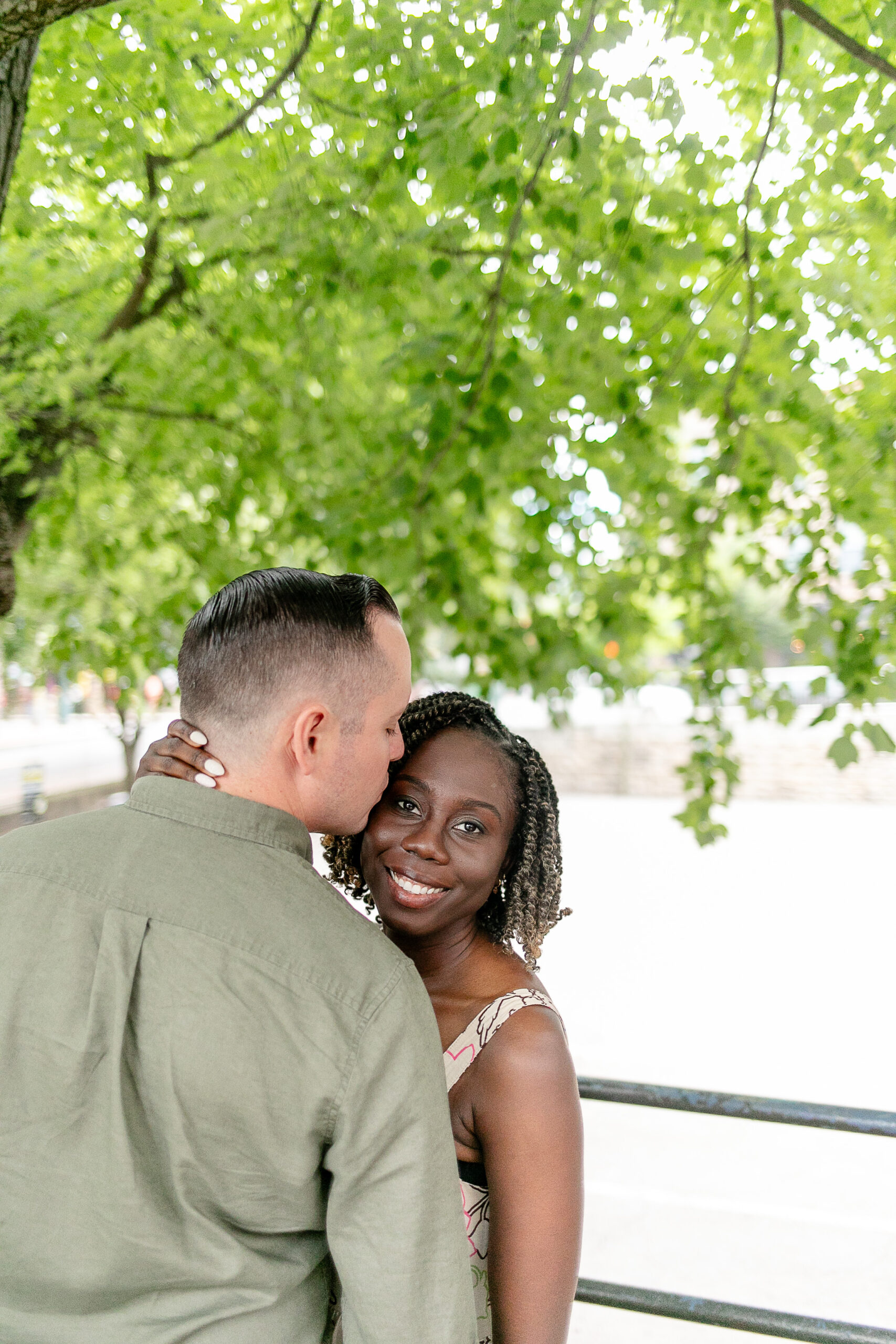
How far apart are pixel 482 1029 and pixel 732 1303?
87cm

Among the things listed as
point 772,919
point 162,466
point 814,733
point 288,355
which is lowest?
point 772,919

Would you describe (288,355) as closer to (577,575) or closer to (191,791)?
(577,575)

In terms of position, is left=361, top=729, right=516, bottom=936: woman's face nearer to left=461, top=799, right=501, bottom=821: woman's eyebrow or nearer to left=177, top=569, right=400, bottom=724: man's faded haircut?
left=461, top=799, right=501, bottom=821: woman's eyebrow

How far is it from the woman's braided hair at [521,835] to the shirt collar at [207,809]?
2.15ft

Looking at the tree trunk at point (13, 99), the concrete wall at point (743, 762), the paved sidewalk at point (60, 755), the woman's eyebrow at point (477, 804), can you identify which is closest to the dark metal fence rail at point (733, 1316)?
the woman's eyebrow at point (477, 804)

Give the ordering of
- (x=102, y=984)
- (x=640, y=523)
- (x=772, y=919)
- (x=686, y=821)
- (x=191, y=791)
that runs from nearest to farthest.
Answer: (x=102, y=984) → (x=191, y=791) → (x=686, y=821) → (x=640, y=523) → (x=772, y=919)

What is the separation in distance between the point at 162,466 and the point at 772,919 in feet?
28.7

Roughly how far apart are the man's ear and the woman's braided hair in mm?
557

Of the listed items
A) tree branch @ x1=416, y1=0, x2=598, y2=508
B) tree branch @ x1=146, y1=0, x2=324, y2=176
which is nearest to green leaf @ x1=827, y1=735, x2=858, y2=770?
tree branch @ x1=416, y1=0, x2=598, y2=508

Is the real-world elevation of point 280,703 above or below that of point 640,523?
below

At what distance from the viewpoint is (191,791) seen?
1342 millimetres

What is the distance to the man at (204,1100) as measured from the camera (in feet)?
4.04

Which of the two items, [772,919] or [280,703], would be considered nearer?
[280,703]

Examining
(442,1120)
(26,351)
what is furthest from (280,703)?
(26,351)
